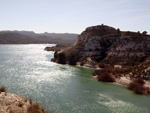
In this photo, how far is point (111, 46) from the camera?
109m

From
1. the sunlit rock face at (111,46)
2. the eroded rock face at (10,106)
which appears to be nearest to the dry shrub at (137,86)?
the sunlit rock face at (111,46)

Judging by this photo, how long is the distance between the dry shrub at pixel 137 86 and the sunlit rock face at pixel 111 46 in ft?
104

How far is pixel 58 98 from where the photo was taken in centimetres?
4288

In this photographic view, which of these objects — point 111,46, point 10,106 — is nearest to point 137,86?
point 10,106

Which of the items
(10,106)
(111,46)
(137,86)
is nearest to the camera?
(10,106)

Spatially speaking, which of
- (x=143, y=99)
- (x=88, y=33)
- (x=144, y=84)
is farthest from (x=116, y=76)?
(x=88, y=33)

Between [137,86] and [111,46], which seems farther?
[111,46]

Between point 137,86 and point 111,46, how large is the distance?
59.0 m

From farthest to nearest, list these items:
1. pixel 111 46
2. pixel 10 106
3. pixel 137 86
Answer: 1. pixel 111 46
2. pixel 137 86
3. pixel 10 106

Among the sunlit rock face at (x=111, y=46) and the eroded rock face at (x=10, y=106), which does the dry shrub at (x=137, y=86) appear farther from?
the eroded rock face at (x=10, y=106)

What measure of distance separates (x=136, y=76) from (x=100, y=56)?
4790cm

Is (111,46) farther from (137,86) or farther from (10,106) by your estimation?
(10,106)

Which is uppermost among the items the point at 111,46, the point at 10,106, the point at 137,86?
the point at 111,46

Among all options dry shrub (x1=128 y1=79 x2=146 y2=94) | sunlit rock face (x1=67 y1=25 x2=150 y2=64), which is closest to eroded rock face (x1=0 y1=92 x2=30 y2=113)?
dry shrub (x1=128 y1=79 x2=146 y2=94)
